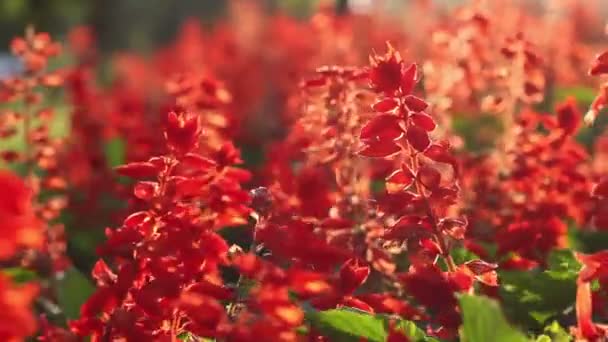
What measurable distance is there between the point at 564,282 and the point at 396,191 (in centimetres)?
53

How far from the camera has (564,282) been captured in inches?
95.1

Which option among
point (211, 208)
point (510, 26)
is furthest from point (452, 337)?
point (510, 26)

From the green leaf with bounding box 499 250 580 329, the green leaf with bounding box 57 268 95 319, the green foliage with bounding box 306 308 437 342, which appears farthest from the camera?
the green leaf with bounding box 57 268 95 319

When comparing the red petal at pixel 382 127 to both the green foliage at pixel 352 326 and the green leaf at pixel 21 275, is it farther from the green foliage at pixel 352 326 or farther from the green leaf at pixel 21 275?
the green leaf at pixel 21 275

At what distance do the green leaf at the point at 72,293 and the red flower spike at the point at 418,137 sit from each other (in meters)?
1.05

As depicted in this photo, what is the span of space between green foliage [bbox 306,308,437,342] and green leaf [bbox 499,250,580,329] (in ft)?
1.65

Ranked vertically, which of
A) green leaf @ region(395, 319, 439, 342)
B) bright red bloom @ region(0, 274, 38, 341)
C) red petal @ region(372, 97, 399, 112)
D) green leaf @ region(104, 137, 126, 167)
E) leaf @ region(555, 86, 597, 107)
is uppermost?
leaf @ region(555, 86, 597, 107)

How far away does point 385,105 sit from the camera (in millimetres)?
2084

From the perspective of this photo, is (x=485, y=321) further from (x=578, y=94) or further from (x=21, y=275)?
(x=578, y=94)

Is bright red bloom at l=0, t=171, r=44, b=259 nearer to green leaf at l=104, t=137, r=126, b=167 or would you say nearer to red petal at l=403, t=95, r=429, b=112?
red petal at l=403, t=95, r=429, b=112

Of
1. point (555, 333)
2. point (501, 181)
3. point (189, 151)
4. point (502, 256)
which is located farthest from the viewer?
point (501, 181)

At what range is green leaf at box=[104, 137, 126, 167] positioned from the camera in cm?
639

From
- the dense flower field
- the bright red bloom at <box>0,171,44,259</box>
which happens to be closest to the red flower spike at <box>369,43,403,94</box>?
the dense flower field

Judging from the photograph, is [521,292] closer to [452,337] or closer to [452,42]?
[452,337]
